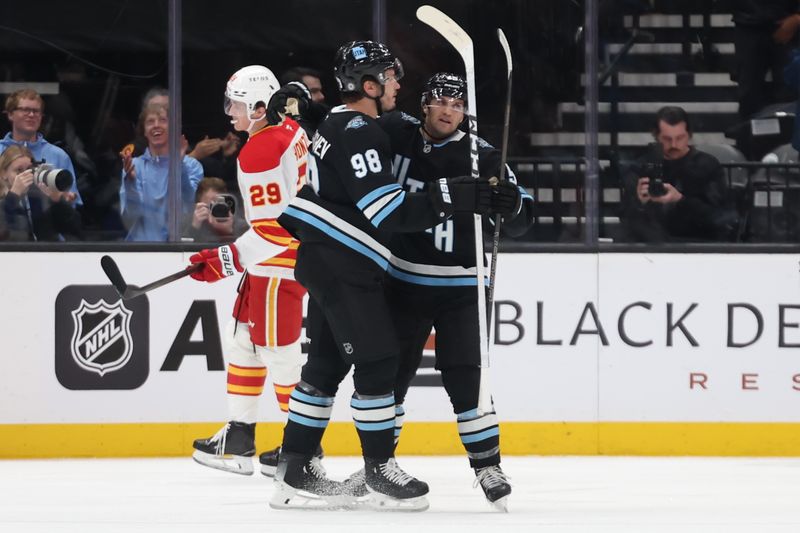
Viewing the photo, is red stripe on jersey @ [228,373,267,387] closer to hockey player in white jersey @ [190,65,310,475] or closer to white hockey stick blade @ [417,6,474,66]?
hockey player in white jersey @ [190,65,310,475]

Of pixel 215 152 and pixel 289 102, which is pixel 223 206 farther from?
pixel 289 102

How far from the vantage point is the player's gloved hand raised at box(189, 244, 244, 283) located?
5270 mm

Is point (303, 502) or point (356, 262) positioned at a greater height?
point (356, 262)

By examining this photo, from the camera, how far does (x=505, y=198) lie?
435cm

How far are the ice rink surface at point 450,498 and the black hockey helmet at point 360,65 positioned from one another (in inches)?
47.1

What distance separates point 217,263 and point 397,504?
3.82ft

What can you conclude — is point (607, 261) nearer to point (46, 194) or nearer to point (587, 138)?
point (587, 138)

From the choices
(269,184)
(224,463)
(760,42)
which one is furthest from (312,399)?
(760,42)

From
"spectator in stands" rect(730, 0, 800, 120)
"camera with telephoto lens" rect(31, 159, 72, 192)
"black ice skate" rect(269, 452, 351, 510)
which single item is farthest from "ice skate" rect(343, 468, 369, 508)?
"spectator in stands" rect(730, 0, 800, 120)

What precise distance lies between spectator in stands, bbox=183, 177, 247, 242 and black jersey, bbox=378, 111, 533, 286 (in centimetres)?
179

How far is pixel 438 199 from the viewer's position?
4273 mm

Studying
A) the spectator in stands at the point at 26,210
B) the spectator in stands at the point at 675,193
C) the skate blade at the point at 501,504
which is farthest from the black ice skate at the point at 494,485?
the spectator in stands at the point at 26,210

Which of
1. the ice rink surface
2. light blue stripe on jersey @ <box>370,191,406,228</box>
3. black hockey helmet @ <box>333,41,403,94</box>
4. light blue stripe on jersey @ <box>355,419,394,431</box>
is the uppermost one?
black hockey helmet @ <box>333,41,403,94</box>

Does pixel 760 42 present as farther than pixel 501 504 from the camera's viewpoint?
Yes
